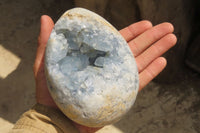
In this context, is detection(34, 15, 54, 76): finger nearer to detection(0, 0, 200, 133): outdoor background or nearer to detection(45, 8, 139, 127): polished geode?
detection(45, 8, 139, 127): polished geode

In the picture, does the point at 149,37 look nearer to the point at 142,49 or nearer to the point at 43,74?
the point at 142,49

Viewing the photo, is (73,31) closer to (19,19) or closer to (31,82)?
(31,82)

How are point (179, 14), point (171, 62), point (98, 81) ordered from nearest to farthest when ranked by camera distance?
1. point (98, 81)
2. point (179, 14)
3. point (171, 62)

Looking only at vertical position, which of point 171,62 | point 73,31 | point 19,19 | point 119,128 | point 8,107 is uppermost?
point 73,31

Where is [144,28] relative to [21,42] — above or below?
above

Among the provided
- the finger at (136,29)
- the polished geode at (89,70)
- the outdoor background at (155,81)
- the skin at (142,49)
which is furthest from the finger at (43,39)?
the outdoor background at (155,81)

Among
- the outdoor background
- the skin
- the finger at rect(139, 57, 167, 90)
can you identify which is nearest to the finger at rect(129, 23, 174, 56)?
the skin

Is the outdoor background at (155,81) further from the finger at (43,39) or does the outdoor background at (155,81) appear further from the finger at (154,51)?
the finger at (43,39)

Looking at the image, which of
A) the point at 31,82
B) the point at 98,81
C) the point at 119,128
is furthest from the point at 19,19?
the point at 98,81
